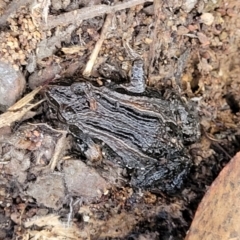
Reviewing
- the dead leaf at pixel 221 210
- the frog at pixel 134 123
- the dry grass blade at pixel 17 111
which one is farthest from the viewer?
the frog at pixel 134 123

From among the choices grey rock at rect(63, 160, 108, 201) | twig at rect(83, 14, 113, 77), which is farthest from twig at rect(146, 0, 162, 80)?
grey rock at rect(63, 160, 108, 201)

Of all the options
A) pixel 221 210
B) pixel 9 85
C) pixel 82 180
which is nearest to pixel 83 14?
pixel 9 85

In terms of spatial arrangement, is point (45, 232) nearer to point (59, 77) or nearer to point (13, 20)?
point (59, 77)

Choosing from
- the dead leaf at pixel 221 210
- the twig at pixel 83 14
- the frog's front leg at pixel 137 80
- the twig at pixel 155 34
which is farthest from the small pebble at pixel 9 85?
the dead leaf at pixel 221 210

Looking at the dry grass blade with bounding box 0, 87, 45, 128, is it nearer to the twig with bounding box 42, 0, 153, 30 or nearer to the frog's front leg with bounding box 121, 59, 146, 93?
the twig with bounding box 42, 0, 153, 30

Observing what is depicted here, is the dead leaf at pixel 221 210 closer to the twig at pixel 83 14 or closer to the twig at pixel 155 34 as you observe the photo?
the twig at pixel 155 34
